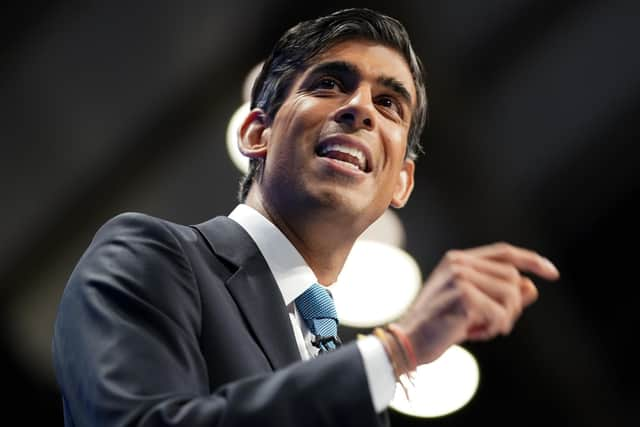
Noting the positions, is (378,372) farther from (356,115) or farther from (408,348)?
(356,115)

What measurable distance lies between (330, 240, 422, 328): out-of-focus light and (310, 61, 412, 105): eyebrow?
1.99 meters

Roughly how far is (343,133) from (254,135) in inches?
12.4

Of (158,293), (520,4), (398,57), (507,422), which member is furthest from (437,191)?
(158,293)

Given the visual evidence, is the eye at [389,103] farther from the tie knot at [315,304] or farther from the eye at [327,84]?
the tie knot at [315,304]

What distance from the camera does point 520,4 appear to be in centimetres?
294

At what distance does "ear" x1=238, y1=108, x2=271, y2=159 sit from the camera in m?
1.96

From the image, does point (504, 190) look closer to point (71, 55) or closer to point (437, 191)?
point (437, 191)

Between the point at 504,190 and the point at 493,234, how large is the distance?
0.85ft

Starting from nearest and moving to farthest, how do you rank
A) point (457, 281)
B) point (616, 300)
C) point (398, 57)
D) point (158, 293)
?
point (457, 281) < point (158, 293) < point (398, 57) < point (616, 300)

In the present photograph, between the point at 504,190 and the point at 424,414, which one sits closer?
the point at 504,190

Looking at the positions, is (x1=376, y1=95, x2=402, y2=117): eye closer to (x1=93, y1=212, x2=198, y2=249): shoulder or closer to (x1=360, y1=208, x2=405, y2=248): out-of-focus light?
(x1=93, y1=212, x2=198, y2=249): shoulder

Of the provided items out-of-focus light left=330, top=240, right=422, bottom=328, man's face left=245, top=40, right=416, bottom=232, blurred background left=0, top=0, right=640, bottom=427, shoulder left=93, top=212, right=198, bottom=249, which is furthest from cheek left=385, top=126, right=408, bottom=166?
out-of-focus light left=330, top=240, right=422, bottom=328

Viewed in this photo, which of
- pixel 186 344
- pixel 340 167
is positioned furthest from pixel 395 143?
pixel 186 344

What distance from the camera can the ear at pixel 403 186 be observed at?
2.12 m
